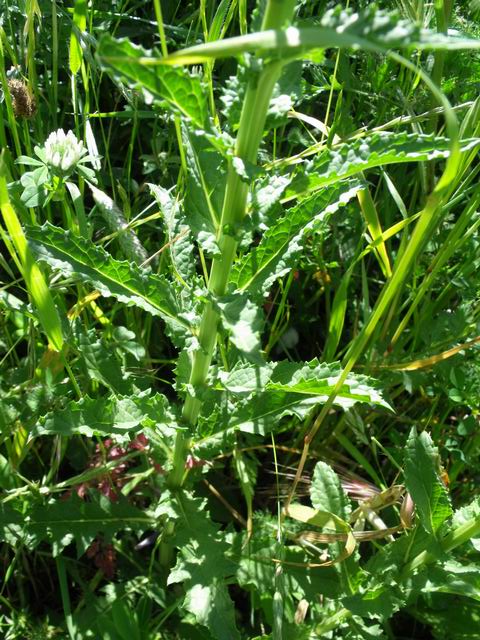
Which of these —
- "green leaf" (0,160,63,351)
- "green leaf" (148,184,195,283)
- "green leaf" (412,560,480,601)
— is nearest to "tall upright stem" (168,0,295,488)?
"green leaf" (148,184,195,283)

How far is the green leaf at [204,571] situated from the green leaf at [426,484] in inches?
15.6

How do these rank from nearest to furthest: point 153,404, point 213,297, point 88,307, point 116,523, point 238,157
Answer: point 238,157, point 213,297, point 153,404, point 116,523, point 88,307

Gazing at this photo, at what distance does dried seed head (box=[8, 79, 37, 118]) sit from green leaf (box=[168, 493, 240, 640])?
2.89 ft

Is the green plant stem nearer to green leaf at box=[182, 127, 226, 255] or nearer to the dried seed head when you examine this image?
green leaf at box=[182, 127, 226, 255]

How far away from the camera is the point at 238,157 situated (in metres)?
0.97

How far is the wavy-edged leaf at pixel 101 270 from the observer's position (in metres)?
1.23

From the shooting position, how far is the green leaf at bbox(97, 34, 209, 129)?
80 centimetres

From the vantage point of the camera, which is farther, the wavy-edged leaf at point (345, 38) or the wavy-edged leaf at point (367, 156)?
the wavy-edged leaf at point (367, 156)

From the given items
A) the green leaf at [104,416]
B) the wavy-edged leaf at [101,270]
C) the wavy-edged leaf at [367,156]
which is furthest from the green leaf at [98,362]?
the wavy-edged leaf at [367,156]

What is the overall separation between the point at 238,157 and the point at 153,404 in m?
0.54

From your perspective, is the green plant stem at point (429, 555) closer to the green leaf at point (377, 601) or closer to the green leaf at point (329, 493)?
the green leaf at point (377, 601)

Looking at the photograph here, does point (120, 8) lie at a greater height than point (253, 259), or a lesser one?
greater

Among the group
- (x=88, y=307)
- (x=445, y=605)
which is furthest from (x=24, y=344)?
(x=445, y=605)

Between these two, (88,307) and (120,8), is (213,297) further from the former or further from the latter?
(120,8)
